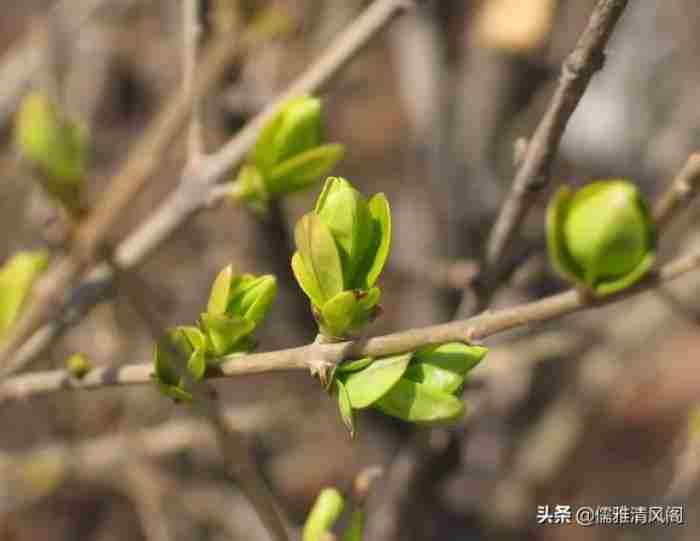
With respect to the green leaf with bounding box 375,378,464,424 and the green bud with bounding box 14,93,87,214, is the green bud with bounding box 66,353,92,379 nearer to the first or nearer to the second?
the green bud with bounding box 14,93,87,214

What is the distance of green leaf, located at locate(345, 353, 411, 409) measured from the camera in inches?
22.6

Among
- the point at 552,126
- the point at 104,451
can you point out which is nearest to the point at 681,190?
the point at 552,126

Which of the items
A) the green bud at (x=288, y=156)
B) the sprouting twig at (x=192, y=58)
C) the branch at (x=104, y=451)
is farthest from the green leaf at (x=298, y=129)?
the branch at (x=104, y=451)

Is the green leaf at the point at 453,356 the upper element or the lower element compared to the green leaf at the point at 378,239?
lower

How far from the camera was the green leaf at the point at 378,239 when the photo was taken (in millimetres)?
616

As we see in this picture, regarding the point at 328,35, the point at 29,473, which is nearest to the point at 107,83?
the point at 328,35

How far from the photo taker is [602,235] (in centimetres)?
54

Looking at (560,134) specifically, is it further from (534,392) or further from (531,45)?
(534,392)

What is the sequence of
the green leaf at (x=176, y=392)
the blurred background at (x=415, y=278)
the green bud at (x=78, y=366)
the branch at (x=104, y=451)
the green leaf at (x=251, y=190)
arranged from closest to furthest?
1. the green leaf at (x=176, y=392)
2. the green bud at (x=78, y=366)
3. the green leaf at (x=251, y=190)
4. the blurred background at (x=415, y=278)
5. the branch at (x=104, y=451)

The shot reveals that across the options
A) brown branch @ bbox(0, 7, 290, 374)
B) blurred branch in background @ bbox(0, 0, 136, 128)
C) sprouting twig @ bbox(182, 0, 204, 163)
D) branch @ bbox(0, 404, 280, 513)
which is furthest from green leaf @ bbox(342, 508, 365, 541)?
blurred branch in background @ bbox(0, 0, 136, 128)

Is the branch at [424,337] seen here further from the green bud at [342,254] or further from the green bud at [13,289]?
the green bud at [13,289]

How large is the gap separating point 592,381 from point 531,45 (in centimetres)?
63

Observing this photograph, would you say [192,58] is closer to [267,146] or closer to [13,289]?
[267,146]

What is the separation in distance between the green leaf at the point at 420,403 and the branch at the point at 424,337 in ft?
0.09
